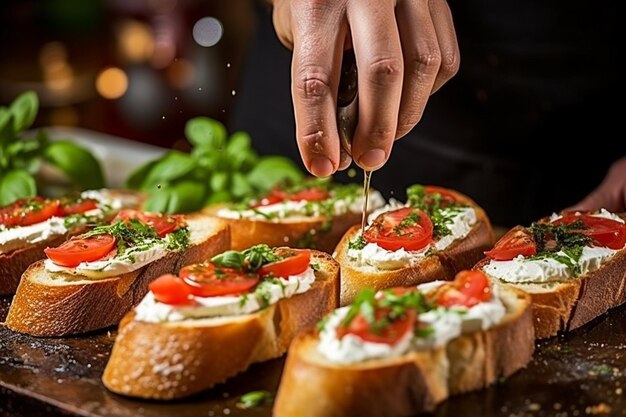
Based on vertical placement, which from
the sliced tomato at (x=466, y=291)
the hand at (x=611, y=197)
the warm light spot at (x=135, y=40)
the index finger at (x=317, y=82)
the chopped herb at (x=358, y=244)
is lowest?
the warm light spot at (x=135, y=40)

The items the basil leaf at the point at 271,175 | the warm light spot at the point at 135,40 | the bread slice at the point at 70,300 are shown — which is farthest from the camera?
the warm light spot at the point at 135,40

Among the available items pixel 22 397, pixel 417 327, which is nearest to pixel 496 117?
pixel 417 327

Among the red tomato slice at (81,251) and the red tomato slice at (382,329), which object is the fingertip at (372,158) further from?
the red tomato slice at (81,251)

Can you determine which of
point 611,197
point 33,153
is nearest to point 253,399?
point 611,197

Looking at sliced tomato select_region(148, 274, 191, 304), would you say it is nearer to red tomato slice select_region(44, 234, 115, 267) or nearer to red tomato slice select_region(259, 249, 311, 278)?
red tomato slice select_region(259, 249, 311, 278)

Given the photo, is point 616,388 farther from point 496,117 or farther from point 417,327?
point 496,117

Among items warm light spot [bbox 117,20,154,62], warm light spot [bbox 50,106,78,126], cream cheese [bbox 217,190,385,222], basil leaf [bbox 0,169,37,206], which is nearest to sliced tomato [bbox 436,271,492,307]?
cream cheese [bbox 217,190,385,222]

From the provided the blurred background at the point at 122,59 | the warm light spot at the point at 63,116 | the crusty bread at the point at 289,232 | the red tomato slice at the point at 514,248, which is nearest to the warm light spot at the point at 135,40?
the blurred background at the point at 122,59

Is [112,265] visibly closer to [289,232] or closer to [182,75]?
[289,232]
